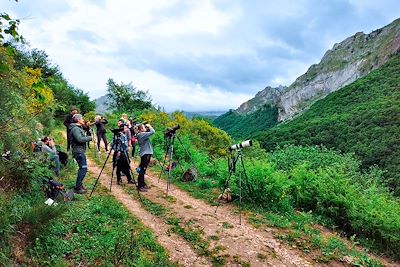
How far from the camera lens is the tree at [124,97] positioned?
45406mm

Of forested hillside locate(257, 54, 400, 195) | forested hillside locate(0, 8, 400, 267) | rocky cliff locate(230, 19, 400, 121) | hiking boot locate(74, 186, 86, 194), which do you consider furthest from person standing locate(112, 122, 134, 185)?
rocky cliff locate(230, 19, 400, 121)

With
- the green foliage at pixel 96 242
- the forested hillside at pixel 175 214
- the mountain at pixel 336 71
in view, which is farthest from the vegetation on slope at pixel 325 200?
the mountain at pixel 336 71

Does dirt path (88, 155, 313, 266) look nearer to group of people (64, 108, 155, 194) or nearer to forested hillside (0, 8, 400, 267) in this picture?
A: forested hillside (0, 8, 400, 267)

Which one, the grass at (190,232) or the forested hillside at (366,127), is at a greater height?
the forested hillside at (366,127)

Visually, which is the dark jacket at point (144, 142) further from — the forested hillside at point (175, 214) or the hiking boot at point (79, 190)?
the hiking boot at point (79, 190)

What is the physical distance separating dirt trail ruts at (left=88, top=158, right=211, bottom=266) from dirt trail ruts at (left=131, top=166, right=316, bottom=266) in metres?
0.62

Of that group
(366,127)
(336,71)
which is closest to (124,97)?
(366,127)

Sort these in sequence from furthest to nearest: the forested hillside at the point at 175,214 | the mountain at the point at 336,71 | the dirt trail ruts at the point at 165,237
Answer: the mountain at the point at 336,71, the dirt trail ruts at the point at 165,237, the forested hillside at the point at 175,214

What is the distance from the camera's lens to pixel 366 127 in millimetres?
69375

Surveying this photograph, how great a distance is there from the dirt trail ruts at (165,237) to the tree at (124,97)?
3525 cm

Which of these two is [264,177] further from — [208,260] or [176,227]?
[208,260]

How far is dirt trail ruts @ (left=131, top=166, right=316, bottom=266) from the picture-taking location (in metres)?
7.12

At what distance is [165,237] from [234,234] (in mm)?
1553

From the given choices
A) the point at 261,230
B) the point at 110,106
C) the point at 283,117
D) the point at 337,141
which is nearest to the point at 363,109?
the point at 337,141
